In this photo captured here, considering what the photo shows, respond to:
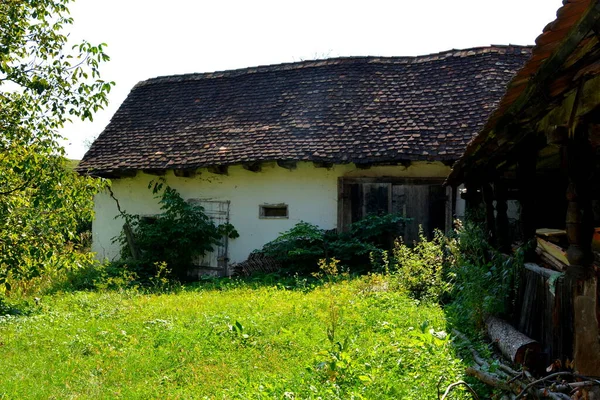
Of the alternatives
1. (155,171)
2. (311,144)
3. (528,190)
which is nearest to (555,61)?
(528,190)

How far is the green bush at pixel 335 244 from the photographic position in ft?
37.5

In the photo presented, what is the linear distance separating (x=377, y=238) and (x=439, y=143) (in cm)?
233

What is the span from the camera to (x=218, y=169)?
13.2m

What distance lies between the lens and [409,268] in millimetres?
8812

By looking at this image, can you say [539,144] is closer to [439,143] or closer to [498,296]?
[498,296]

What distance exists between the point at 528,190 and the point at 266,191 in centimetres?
793

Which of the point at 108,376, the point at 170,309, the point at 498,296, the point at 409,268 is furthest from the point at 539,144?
the point at 170,309

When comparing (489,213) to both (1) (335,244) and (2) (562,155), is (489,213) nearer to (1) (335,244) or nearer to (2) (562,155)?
(2) (562,155)

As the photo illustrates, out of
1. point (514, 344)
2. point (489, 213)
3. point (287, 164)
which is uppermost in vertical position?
point (287, 164)

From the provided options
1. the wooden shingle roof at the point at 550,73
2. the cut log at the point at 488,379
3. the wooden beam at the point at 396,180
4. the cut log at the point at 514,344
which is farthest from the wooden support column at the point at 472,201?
the cut log at the point at 488,379

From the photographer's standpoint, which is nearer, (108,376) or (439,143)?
(108,376)

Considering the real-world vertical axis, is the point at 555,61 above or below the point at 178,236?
above

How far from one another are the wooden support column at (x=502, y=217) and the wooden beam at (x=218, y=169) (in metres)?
7.40

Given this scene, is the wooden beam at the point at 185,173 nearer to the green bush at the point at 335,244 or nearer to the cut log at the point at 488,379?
the green bush at the point at 335,244
